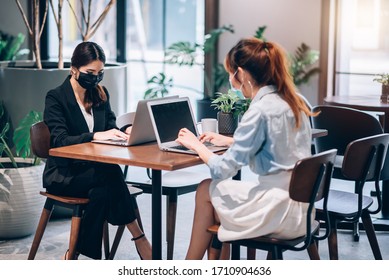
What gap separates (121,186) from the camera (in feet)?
11.8

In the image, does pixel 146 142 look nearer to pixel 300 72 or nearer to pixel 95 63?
pixel 95 63

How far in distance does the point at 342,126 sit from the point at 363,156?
1.05 metres

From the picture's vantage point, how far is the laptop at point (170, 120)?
330cm

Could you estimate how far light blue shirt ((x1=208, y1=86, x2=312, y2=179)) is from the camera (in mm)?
2887

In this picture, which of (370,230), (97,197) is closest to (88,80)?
(97,197)

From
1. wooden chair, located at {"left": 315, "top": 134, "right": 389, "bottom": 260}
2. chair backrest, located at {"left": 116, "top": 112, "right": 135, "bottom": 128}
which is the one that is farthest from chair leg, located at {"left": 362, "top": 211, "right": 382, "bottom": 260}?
chair backrest, located at {"left": 116, "top": 112, "right": 135, "bottom": 128}

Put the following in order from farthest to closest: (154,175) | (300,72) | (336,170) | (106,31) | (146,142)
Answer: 1. (106,31)
2. (300,72)
3. (336,170)
4. (146,142)
5. (154,175)

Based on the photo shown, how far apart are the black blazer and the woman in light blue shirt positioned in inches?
31.5

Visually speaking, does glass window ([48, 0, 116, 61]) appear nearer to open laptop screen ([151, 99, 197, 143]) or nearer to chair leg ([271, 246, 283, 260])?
open laptop screen ([151, 99, 197, 143])

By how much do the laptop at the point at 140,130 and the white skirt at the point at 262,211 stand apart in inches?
22.2

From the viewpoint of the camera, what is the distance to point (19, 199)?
4.36 metres

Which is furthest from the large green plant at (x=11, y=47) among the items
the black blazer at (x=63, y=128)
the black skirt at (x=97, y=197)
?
the black skirt at (x=97, y=197)

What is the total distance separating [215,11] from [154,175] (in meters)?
4.47
